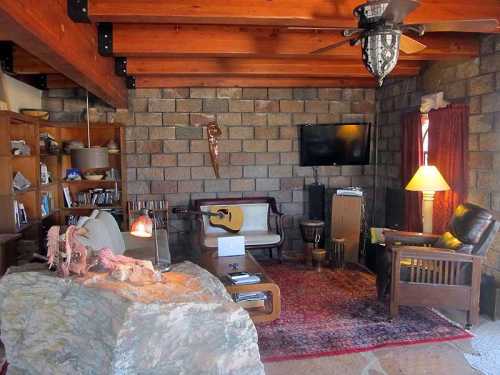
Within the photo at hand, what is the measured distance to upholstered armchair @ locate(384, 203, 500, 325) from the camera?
3.23 meters

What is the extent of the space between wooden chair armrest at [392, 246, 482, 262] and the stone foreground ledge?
1.62 m

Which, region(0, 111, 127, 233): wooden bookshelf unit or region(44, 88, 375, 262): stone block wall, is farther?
region(44, 88, 375, 262): stone block wall

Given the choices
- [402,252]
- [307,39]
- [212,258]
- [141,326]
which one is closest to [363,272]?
[402,252]

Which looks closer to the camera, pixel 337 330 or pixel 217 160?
pixel 337 330

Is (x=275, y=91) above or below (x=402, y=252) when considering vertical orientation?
above

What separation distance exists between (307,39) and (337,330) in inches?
90.7

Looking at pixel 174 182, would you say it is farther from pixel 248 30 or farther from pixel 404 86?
pixel 404 86

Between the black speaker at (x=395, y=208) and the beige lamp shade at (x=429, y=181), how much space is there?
0.87 metres

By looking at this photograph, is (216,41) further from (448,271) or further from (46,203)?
(46,203)

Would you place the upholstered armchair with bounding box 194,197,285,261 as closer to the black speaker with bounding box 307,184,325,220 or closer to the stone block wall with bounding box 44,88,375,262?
the stone block wall with bounding box 44,88,375,262

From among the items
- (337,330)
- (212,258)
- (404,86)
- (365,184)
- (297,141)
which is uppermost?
(404,86)

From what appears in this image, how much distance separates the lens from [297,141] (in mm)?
5684

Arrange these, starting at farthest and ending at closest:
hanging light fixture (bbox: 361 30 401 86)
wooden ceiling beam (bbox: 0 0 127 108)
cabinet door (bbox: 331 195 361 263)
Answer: cabinet door (bbox: 331 195 361 263)
hanging light fixture (bbox: 361 30 401 86)
wooden ceiling beam (bbox: 0 0 127 108)

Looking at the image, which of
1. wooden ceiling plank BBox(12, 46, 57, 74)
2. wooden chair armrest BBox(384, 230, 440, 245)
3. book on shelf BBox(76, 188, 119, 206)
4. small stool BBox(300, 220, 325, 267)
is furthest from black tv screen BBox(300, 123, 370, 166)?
wooden ceiling plank BBox(12, 46, 57, 74)
